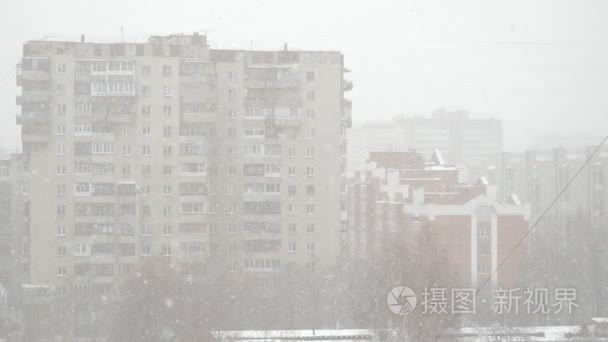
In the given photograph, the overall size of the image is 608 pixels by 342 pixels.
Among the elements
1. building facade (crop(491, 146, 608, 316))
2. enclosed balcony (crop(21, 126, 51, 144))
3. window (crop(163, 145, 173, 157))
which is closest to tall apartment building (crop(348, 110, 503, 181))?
building facade (crop(491, 146, 608, 316))

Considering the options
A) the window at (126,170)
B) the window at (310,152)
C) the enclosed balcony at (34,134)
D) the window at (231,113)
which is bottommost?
the window at (126,170)

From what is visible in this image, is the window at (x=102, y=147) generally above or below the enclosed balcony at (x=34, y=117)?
below

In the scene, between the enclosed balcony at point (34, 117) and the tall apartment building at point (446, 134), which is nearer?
the enclosed balcony at point (34, 117)

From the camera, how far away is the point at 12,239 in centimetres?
798

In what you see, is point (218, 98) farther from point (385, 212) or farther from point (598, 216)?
point (598, 216)

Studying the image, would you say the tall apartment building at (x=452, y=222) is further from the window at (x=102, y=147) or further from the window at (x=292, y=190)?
the window at (x=102, y=147)

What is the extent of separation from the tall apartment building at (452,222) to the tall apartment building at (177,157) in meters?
0.66

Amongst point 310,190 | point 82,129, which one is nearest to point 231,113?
point 310,190

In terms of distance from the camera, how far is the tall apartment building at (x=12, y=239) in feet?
22.7

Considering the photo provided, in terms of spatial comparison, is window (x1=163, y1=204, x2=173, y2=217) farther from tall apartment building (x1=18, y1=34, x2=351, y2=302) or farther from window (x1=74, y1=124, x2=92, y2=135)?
window (x1=74, y1=124, x2=92, y2=135)

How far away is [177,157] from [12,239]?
6.89 feet

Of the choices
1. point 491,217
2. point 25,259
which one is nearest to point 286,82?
point 491,217

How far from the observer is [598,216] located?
8.34 m

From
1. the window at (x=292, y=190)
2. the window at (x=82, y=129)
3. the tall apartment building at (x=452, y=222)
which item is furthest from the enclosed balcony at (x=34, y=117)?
the tall apartment building at (x=452, y=222)
